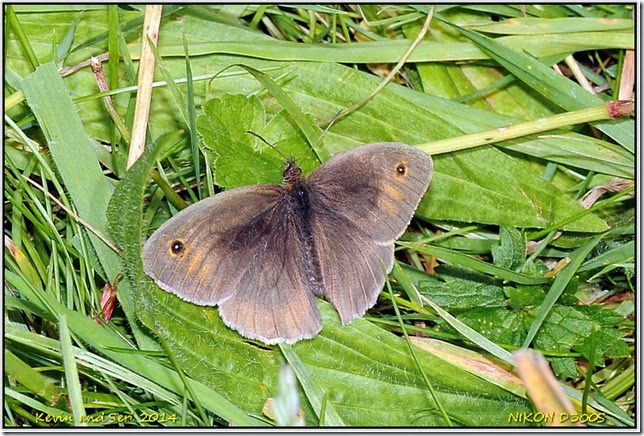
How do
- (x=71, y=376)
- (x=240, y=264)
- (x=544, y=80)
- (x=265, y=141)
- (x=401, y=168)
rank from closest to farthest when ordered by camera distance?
(x=71, y=376) < (x=240, y=264) < (x=401, y=168) < (x=265, y=141) < (x=544, y=80)

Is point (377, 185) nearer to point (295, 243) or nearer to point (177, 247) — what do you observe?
point (295, 243)

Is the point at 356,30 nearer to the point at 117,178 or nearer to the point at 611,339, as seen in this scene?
the point at 117,178

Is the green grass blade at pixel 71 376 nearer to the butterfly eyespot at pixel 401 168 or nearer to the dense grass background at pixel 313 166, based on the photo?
the dense grass background at pixel 313 166

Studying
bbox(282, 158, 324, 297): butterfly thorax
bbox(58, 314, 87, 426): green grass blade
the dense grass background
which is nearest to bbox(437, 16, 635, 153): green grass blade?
the dense grass background

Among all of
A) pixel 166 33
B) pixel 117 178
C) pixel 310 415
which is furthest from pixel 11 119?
pixel 310 415

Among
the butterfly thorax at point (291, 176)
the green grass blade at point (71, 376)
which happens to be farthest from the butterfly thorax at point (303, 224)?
the green grass blade at point (71, 376)

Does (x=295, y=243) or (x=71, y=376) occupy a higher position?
(x=295, y=243)

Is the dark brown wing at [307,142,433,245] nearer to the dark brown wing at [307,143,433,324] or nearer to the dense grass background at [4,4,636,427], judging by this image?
the dark brown wing at [307,143,433,324]

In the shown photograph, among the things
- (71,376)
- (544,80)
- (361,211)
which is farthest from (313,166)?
(71,376)

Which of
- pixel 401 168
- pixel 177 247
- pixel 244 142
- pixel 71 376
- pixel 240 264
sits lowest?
pixel 71 376
